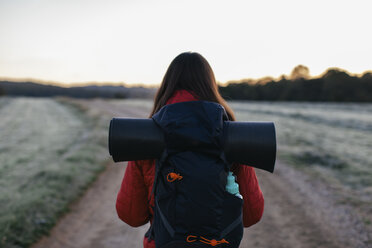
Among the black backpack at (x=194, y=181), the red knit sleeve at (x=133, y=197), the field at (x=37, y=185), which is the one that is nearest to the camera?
the black backpack at (x=194, y=181)

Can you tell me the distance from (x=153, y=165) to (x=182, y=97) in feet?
1.36

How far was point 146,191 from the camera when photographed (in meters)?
1.64

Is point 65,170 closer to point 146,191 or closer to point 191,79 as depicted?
point 146,191

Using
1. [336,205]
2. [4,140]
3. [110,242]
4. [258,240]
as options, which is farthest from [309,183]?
[4,140]

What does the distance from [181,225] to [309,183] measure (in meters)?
5.84

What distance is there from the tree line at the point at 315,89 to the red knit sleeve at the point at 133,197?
27.9m

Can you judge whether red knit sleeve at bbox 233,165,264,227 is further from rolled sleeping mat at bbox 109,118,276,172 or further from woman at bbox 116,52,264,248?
rolled sleeping mat at bbox 109,118,276,172

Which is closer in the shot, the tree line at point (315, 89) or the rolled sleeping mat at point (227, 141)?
the rolled sleeping mat at point (227, 141)

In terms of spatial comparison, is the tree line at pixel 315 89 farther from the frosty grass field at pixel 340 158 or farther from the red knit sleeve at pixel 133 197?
the red knit sleeve at pixel 133 197

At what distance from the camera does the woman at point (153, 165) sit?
4.99 feet

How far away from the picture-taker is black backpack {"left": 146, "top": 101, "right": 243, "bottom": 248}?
1.28 meters

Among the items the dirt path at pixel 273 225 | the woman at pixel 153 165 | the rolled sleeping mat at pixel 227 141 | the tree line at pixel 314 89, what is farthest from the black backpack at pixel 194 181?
the tree line at pixel 314 89

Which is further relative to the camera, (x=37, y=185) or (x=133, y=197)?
(x=37, y=185)

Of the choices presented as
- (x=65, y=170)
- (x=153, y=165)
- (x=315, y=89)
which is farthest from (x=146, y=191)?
(x=315, y=89)
